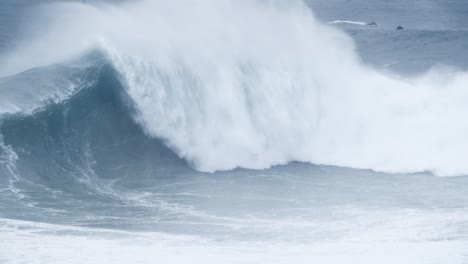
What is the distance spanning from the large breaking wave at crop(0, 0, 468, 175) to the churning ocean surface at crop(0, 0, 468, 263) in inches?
2.3

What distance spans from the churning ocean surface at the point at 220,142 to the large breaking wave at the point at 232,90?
59mm

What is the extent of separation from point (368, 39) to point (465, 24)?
25.7 ft

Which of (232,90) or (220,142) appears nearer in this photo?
(220,142)

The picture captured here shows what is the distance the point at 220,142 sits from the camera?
2148cm

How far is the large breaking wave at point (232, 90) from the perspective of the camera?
68.9ft

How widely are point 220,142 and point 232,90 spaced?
2271 millimetres

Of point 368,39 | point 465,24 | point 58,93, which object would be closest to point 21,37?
point 58,93

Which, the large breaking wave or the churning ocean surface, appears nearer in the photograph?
the churning ocean surface

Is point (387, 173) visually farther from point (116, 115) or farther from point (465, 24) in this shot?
point (465, 24)

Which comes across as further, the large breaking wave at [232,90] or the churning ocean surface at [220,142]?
the large breaking wave at [232,90]

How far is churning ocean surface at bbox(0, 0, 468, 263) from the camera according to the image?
14047mm

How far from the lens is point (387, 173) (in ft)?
68.9

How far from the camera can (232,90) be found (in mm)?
22969

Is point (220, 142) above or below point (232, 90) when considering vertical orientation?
below
